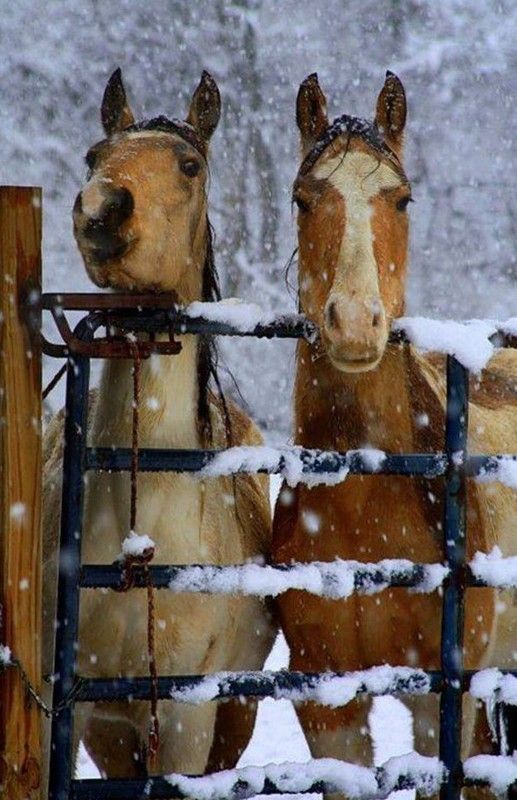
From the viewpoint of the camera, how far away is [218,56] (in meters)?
15.0

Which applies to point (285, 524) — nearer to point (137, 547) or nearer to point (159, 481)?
point (159, 481)

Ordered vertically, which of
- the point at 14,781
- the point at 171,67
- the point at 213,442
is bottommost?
the point at 14,781

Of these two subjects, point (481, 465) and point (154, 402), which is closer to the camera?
point (481, 465)

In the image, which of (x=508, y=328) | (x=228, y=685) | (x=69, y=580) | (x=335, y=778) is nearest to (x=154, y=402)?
(x=69, y=580)

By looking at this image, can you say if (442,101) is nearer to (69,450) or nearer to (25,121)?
(25,121)

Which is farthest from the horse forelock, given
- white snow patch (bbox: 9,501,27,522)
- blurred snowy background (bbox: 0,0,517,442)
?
blurred snowy background (bbox: 0,0,517,442)

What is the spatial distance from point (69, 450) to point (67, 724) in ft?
1.86

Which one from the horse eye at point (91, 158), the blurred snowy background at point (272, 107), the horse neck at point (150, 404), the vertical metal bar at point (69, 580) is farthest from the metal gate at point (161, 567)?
the blurred snowy background at point (272, 107)

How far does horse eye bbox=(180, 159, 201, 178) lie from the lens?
2.89 metres

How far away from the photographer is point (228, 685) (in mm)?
2273

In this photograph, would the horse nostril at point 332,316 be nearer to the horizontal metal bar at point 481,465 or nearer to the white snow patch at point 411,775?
the horizontal metal bar at point 481,465

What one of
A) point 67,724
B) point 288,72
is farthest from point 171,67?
point 67,724

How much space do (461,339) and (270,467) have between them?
0.52m

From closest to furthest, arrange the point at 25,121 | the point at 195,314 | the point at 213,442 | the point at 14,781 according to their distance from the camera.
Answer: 1. the point at 14,781
2. the point at 195,314
3. the point at 213,442
4. the point at 25,121
